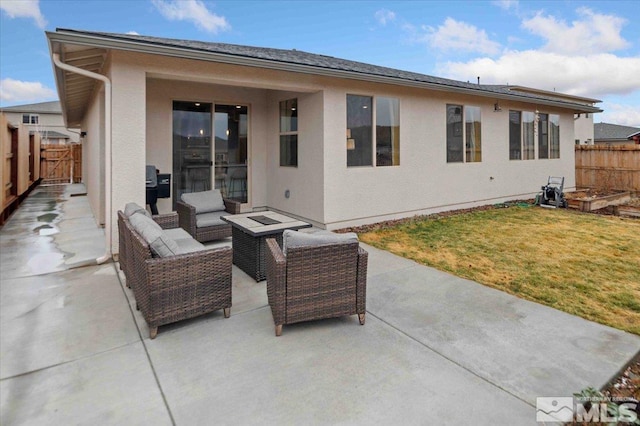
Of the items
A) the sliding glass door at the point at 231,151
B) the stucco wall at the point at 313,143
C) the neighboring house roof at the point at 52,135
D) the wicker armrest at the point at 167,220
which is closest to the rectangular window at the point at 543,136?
the stucco wall at the point at 313,143

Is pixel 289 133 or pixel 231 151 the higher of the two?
pixel 289 133

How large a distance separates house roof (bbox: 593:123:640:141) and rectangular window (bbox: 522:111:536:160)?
29.3m

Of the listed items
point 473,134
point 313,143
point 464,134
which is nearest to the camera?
point 313,143

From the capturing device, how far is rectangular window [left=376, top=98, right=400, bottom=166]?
7.83m

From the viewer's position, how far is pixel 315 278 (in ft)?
10.5

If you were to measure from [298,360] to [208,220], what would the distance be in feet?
12.5

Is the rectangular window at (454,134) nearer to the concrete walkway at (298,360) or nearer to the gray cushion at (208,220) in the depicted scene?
the concrete walkway at (298,360)

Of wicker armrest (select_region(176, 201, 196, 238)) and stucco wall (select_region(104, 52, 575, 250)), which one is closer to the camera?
stucco wall (select_region(104, 52, 575, 250))

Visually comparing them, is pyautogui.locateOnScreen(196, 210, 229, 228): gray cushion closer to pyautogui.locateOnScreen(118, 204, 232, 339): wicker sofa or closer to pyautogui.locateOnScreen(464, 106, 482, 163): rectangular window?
pyautogui.locateOnScreen(118, 204, 232, 339): wicker sofa

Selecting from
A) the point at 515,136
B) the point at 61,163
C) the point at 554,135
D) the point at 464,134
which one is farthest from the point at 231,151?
the point at 61,163

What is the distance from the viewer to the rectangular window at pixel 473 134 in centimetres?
951

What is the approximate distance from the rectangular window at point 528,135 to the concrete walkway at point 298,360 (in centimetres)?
A: 877

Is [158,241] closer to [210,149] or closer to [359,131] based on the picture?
[359,131]

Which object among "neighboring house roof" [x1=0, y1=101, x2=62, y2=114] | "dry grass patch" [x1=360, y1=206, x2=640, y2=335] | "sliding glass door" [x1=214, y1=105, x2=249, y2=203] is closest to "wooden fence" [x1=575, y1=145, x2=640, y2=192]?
"dry grass patch" [x1=360, y1=206, x2=640, y2=335]
